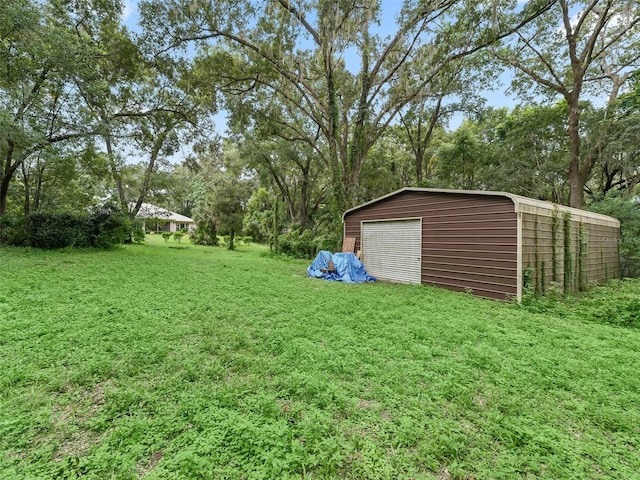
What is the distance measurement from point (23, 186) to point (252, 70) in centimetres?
1343

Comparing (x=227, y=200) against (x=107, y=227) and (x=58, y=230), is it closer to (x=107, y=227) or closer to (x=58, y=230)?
(x=107, y=227)

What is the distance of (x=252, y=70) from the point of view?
35.9ft

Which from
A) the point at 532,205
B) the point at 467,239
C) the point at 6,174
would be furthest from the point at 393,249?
the point at 6,174

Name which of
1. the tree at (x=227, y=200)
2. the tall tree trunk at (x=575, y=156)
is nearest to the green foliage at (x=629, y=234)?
the tall tree trunk at (x=575, y=156)

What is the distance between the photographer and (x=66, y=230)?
10.3 meters

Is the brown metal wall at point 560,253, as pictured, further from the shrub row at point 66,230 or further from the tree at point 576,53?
the shrub row at point 66,230

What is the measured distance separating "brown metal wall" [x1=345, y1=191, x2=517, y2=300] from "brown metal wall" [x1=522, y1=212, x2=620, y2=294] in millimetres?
329

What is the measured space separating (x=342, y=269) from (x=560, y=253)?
4.92m

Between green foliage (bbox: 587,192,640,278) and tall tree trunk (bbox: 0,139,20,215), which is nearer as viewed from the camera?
green foliage (bbox: 587,192,640,278)

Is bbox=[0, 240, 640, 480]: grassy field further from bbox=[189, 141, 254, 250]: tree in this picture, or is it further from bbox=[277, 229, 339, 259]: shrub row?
bbox=[189, 141, 254, 250]: tree

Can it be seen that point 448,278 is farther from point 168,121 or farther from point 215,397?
point 168,121

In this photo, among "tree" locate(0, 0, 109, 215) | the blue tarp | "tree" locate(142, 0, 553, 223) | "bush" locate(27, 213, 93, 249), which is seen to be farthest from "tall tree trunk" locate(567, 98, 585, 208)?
"bush" locate(27, 213, 93, 249)

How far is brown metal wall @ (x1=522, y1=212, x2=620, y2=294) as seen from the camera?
5.28 metres

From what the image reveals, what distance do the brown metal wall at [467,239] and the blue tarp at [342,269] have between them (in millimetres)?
1685
